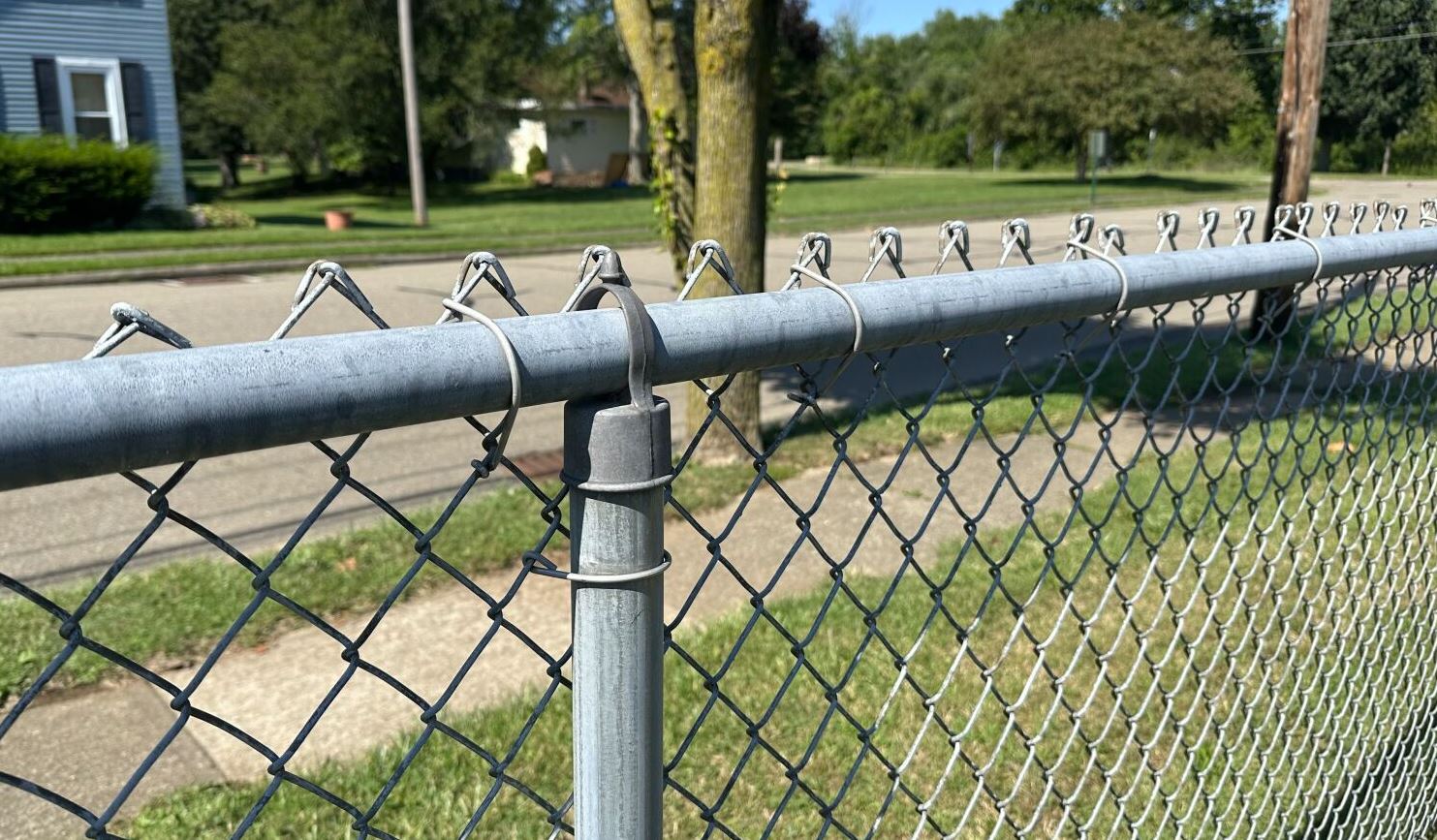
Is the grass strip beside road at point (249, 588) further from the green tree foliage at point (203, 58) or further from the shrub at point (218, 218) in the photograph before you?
the green tree foliage at point (203, 58)

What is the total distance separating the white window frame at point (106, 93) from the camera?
18766 millimetres

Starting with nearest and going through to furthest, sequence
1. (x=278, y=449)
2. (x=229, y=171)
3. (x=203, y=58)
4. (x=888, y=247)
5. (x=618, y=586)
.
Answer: (x=618, y=586) < (x=888, y=247) < (x=278, y=449) < (x=203, y=58) < (x=229, y=171)

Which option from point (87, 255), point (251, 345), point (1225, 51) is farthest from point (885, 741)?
point (1225, 51)

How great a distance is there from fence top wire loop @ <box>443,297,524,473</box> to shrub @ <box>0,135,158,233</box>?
18087mm

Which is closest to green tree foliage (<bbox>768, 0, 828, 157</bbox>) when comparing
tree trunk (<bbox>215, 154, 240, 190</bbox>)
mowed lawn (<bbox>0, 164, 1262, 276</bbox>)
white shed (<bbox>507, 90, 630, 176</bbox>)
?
mowed lawn (<bbox>0, 164, 1262, 276</bbox>)

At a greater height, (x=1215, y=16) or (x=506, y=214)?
(x=1215, y=16)

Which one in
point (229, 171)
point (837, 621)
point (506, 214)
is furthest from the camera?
point (229, 171)

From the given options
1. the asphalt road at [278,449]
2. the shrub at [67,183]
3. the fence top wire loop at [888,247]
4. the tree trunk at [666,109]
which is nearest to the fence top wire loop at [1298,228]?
the fence top wire loop at [888,247]

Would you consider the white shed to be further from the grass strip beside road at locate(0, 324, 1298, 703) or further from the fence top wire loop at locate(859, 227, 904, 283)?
the fence top wire loop at locate(859, 227, 904, 283)

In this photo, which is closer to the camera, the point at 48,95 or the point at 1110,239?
the point at 1110,239

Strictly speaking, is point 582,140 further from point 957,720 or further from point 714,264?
point 714,264

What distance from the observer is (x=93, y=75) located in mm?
19484

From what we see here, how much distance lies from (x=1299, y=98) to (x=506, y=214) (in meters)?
18.2

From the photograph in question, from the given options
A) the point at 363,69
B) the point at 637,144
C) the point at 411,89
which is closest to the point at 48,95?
the point at 411,89
